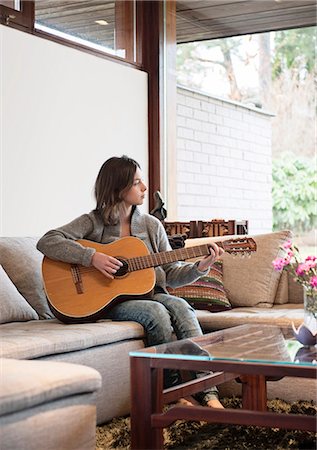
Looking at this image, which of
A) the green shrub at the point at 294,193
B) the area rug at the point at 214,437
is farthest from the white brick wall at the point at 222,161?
the area rug at the point at 214,437

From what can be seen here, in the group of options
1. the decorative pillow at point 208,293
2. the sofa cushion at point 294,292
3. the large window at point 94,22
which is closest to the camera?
the decorative pillow at point 208,293

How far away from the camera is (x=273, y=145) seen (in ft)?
17.6

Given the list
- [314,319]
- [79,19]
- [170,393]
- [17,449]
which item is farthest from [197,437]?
[79,19]

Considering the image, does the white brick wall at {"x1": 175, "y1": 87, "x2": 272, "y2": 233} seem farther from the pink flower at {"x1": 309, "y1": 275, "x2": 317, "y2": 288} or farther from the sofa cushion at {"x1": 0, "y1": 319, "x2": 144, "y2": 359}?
the pink flower at {"x1": 309, "y1": 275, "x2": 317, "y2": 288}

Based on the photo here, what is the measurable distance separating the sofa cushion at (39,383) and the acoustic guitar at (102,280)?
3.45ft

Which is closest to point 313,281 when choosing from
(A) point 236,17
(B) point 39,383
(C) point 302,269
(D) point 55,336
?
(C) point 302,269

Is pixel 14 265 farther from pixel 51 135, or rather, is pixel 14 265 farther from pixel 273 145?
pixel 273 145

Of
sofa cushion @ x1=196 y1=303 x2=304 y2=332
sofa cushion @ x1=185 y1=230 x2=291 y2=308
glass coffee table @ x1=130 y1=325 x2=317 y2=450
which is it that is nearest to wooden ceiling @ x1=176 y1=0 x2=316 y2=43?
sofa cushion @ x1=185 y1=230 x2=291 y2=308

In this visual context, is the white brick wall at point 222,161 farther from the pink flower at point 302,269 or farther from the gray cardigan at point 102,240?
the pink flower at point 302,269

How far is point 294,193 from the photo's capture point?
5273 mm

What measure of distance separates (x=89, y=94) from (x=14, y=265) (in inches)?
62.6

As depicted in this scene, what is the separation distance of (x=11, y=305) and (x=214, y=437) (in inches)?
41.5

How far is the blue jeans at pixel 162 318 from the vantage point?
11.2 feet

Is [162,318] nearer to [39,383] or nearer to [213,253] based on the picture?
[213,253]
